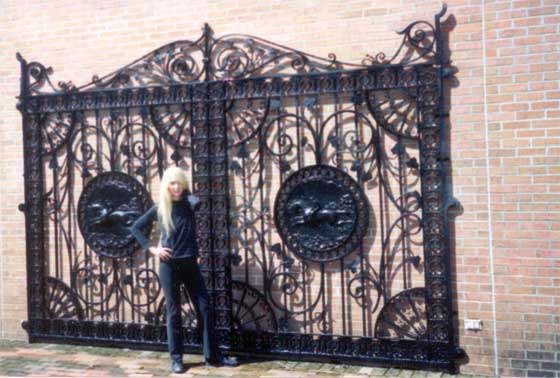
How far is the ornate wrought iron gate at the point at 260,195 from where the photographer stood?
19.7 feet

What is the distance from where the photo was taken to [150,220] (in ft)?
20.6

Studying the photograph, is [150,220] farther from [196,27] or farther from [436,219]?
[436,219]

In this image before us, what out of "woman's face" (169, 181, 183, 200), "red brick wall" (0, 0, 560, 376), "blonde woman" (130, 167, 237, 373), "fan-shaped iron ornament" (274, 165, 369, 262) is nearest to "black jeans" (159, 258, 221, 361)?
"blonde woman" (130, 167, 237, 373)

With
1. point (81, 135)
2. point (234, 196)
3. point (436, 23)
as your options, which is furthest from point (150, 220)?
point (436, 23)

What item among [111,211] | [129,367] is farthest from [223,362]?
[111,211]

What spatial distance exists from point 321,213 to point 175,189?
1.32 m

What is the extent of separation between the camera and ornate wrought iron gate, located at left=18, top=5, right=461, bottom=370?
6.01 metres

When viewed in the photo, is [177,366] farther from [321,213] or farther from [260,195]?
[321,213]

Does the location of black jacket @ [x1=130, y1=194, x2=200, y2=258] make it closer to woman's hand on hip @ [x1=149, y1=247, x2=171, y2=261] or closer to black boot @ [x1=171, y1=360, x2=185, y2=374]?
woman's hand on hip @ [x1=149, y1=247, x2=171, y2=261]

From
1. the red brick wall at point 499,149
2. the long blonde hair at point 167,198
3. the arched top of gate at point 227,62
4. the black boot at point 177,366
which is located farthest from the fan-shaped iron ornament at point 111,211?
the red brick wall at point 499,149

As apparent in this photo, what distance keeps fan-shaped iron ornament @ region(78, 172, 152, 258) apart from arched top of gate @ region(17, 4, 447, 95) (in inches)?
38.5

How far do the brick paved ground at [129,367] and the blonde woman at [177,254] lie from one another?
0.70 ft

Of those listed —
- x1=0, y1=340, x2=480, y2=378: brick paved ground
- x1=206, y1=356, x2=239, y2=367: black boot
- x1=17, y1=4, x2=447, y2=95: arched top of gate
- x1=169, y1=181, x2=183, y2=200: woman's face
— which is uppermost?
x1=17, y1=4, x2=447, y2=95: arched top of gate

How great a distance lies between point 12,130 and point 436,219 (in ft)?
15.0
